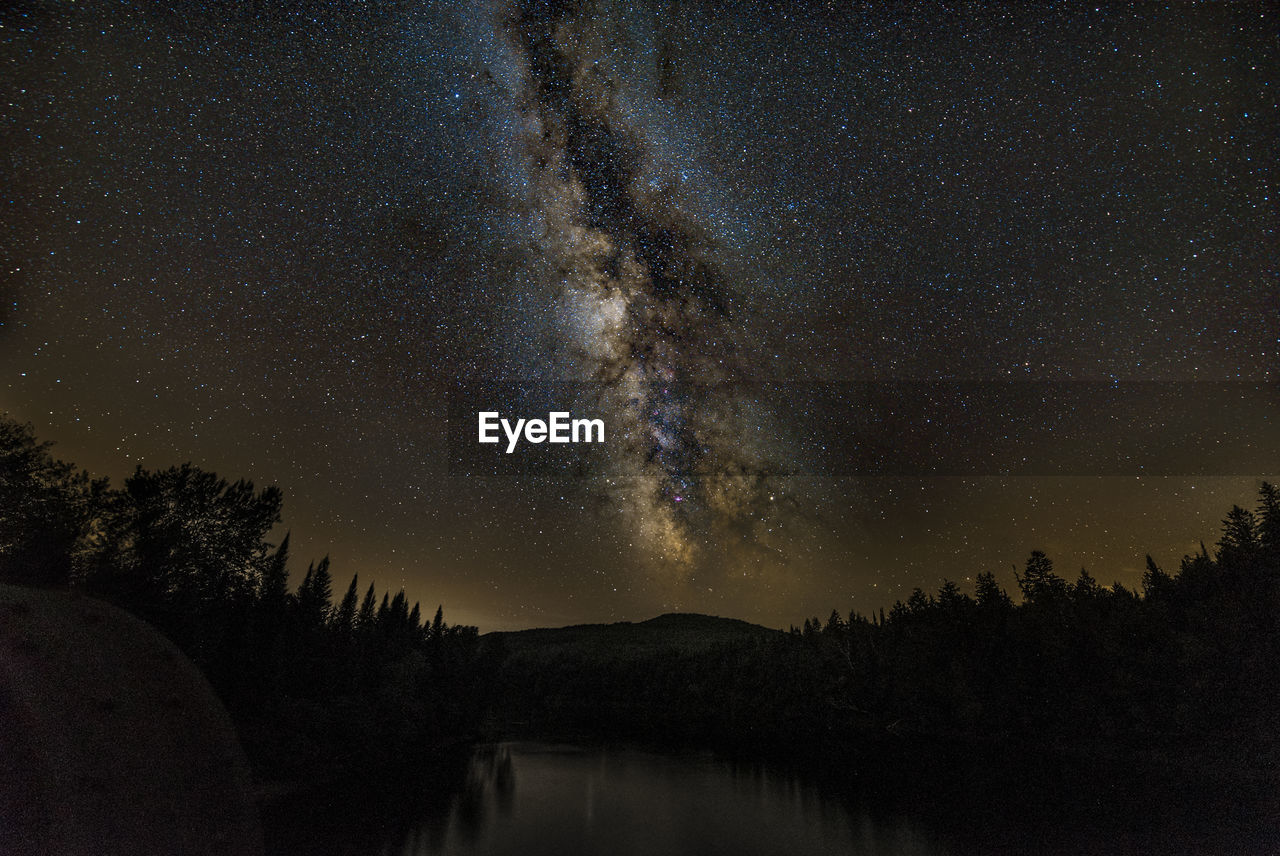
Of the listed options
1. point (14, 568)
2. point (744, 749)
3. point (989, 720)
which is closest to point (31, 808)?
point (14, 568)

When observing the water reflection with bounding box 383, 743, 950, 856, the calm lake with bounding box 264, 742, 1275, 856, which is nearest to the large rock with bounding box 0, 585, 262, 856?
the calm lake with bounding box 264, 742, 1275, 856

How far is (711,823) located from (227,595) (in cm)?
4230

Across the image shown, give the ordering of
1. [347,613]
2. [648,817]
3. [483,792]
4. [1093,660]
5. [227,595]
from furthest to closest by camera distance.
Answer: [347,613], [1093,660], [227,595], [483,792], [648,817]

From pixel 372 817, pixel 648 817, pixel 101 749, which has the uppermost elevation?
pixel 101 749

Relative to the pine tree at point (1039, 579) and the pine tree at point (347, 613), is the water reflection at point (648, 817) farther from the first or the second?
the pine tree at point (1039, 579)

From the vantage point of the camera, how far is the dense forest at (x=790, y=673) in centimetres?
4197

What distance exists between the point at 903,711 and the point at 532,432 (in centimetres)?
7431

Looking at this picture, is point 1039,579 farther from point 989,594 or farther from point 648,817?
point 648,817

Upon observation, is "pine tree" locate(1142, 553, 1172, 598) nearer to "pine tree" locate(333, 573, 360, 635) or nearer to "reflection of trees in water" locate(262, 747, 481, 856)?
"reflection of trees in water" locate(262, 747, 481, 856)

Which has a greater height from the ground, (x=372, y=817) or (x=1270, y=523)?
(x=1270, y=523)

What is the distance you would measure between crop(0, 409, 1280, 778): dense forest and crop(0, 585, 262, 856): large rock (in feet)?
20.1

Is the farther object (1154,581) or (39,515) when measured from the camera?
(1154,581)

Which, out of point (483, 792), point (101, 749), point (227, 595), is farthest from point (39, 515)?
point (483, 792)

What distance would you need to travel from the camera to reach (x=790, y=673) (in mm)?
95125
